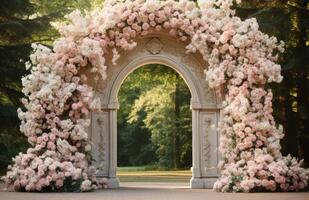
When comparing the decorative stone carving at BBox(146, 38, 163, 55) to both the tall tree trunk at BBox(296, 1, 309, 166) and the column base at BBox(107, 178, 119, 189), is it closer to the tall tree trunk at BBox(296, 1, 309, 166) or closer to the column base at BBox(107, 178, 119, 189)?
the column base at BBox(107, 178, 119, 189)

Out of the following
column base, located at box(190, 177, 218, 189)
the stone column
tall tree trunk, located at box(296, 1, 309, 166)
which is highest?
tall tree trunk, located at box(296, 1, 309, 166)

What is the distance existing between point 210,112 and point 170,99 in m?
16.9

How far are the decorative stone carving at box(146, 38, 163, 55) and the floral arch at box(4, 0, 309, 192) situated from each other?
0.27 meters

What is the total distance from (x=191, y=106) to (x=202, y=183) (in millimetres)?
1819

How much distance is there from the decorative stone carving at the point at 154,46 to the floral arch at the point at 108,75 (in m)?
Result: 0.27

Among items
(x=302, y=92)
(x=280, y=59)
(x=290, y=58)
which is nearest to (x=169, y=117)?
(x=302, y=92)

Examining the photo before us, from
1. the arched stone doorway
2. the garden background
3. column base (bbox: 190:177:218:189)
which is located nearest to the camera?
column base (bbox: 190:177:218:189)

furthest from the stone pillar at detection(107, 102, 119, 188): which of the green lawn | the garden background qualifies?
the green lawn

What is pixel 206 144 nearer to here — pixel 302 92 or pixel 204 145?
pixel 204 145

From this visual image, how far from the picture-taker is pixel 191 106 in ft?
44.0

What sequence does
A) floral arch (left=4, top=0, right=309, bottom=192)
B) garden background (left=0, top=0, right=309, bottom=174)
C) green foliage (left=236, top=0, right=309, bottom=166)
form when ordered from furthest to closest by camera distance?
garden background (left=0, top=0, right=309, bottom=174) < green foliage (left=236, top=0, right=309, bottom=166) < floral arch (left=4, top=0, right=309, bottom=192)

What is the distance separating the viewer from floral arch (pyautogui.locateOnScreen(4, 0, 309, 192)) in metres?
11.7

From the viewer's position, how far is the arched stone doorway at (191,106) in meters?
13.4

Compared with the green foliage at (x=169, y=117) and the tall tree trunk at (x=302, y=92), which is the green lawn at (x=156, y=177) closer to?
the tall tree trunk at (x=302, y=92)
